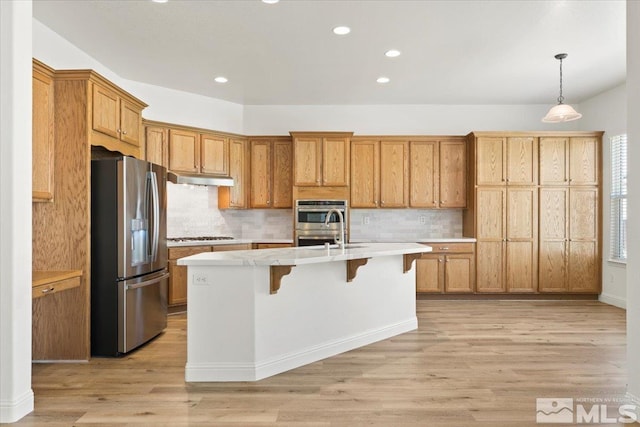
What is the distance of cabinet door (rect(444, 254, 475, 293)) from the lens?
20.6 ft

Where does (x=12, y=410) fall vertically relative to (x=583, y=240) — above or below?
below

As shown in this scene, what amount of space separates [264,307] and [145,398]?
3.24 ft

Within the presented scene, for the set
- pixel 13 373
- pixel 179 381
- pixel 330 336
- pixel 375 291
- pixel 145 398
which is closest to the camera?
pixel 13 373

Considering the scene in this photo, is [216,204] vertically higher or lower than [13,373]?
higher

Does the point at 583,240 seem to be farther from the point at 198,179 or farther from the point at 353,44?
the point at 198,179

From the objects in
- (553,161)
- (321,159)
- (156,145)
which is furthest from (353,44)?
(553,161)

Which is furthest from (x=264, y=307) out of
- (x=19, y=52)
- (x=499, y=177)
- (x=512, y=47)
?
(x=499, y=177)

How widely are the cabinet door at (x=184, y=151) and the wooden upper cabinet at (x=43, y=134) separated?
2150mm

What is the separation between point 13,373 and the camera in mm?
2576

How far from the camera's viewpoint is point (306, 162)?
20.6ft

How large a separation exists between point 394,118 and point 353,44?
8.59 ft

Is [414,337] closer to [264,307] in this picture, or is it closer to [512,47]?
[264,307]

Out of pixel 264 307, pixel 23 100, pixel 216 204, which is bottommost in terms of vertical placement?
pixel 264 307

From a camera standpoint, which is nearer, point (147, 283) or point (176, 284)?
point (147, 283)
